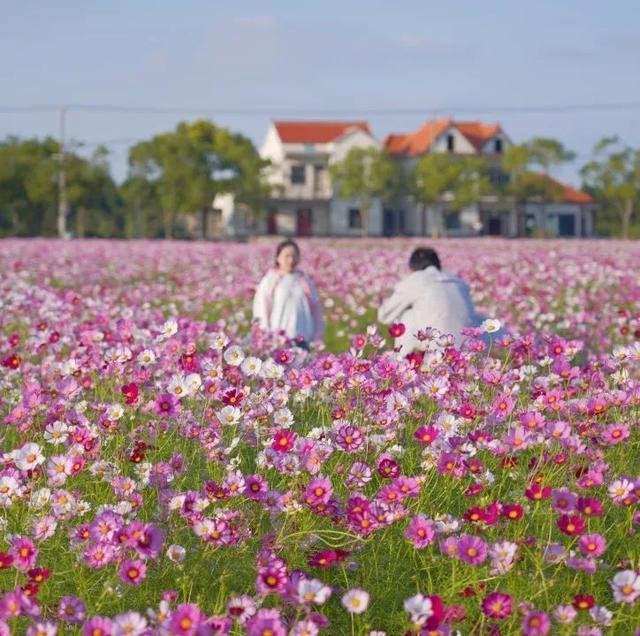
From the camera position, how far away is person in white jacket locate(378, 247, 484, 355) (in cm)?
784

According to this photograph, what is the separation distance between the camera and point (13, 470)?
148 inches

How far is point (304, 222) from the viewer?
226 ft

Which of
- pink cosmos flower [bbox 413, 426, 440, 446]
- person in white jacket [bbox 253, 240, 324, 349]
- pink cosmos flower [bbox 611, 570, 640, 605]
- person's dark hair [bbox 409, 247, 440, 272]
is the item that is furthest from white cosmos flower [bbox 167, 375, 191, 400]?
person in white jacket [bbox 253, 240, 324, 349]

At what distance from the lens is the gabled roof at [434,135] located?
6694cm

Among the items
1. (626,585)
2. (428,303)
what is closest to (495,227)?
(428,303)

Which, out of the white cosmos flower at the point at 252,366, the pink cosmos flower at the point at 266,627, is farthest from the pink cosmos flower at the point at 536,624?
the white cosmos flower at the point at 252,366

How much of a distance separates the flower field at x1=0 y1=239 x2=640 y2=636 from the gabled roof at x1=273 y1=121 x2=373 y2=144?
6298 cm

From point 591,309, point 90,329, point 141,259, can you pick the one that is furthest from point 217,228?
point 90,329

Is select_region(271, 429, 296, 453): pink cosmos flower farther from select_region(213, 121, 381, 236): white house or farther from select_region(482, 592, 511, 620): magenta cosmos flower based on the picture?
select_region(213, 121, 381, 236): white house

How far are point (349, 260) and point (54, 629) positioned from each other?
17.0 m

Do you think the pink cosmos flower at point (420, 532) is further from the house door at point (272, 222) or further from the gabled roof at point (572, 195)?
the house door at point (272, 222)

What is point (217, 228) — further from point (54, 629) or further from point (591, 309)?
point (54, 629)

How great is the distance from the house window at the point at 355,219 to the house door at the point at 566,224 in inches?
517

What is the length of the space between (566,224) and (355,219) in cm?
1388
